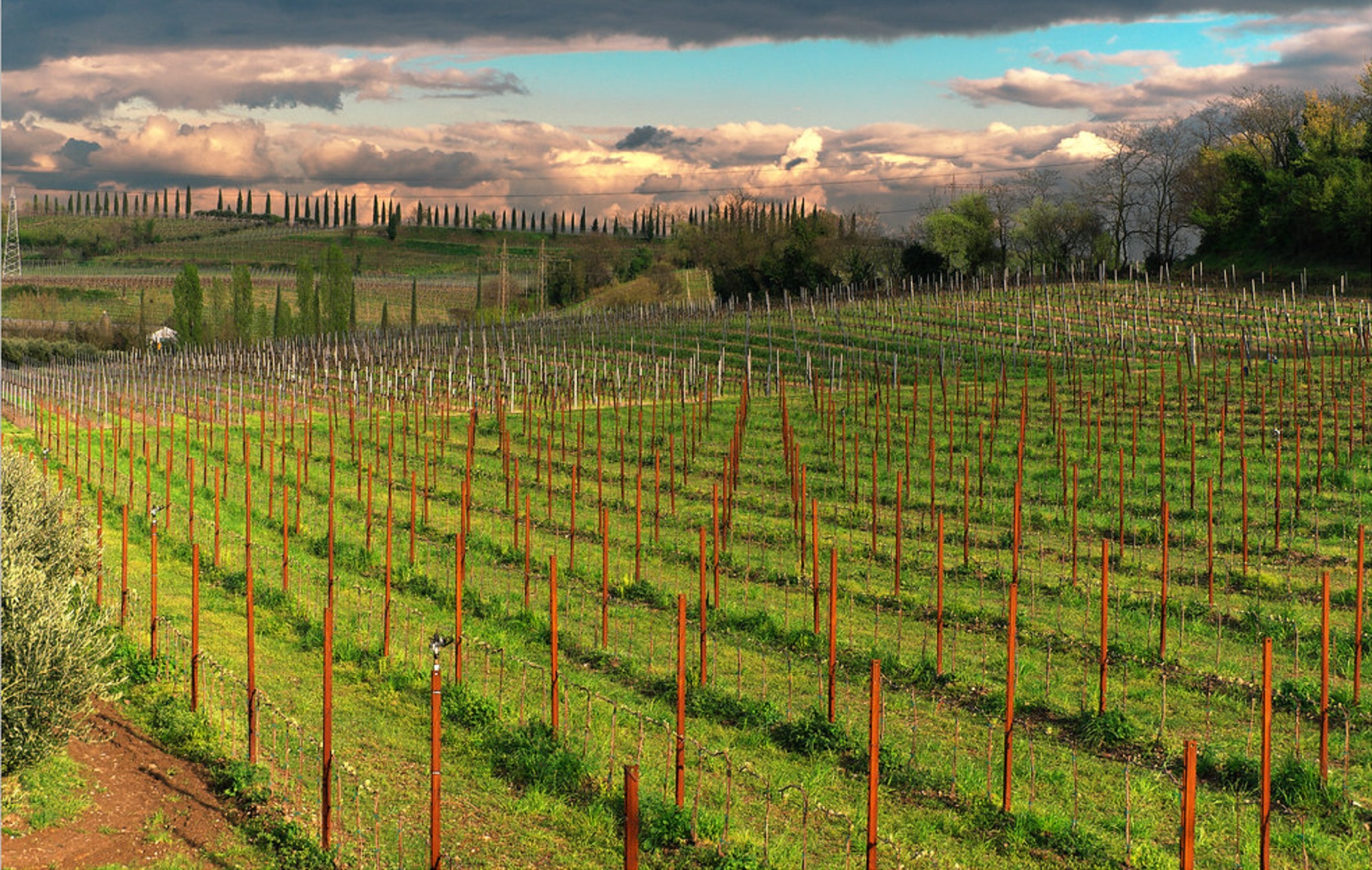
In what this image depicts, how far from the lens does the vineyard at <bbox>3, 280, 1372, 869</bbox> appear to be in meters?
10.4

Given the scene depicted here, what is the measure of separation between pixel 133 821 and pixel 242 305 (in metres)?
70.6

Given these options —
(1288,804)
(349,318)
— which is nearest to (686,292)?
(349,318)

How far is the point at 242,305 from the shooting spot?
7650cm

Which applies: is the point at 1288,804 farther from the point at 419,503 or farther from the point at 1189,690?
the point at 419,503

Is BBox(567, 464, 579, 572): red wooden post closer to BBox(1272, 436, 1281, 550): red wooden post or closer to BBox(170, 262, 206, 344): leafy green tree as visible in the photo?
BBox(1272, 436, 1281, 550): red wooden post

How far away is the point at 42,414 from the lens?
43.5 m

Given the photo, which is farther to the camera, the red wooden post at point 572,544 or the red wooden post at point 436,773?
the red wooden post at point 572,544

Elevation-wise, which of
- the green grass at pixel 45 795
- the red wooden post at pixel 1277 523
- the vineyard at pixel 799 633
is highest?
the red wooden post at pixel 1277 523

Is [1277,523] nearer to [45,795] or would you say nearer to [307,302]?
[45,795]

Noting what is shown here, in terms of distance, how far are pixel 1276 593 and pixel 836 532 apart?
707cm

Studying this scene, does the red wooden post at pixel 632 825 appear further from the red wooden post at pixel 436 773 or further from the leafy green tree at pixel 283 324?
the leafy green tree at pixel 283 324

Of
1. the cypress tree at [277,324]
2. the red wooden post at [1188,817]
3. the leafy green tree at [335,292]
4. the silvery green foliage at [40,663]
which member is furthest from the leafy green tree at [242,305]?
the red wooden post at [1188,817]

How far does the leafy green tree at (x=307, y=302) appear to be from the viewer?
7394cm

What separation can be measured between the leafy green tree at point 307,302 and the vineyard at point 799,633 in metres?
40.3
